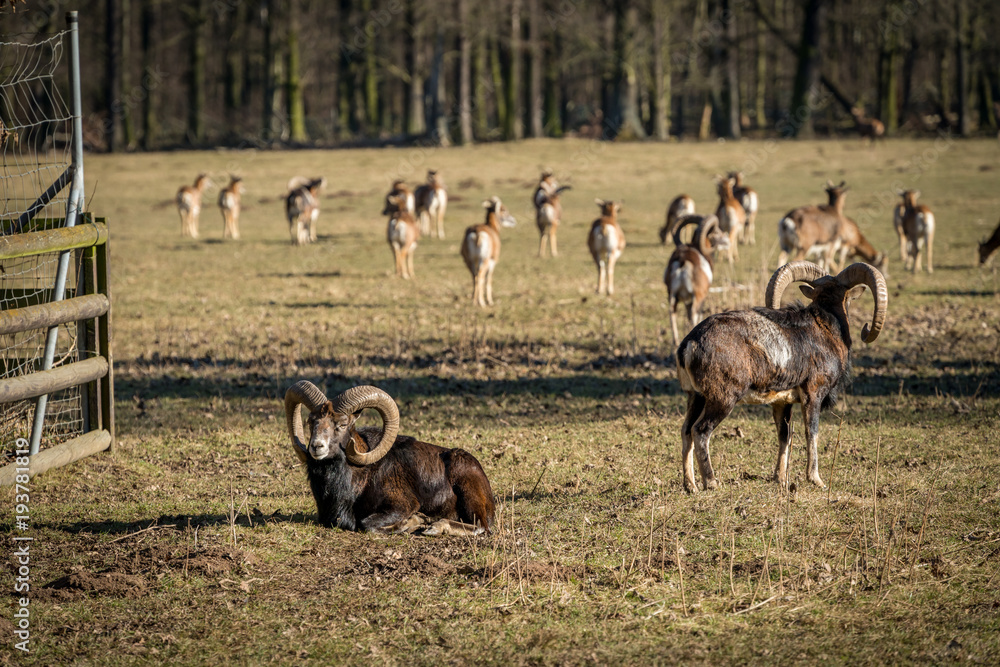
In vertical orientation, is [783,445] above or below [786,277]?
below

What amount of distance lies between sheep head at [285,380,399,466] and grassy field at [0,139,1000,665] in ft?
2.03

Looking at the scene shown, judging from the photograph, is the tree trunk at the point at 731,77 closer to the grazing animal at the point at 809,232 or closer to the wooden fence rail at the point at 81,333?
the grazing animal at the point at 809,232

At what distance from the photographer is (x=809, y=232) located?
62.2 feet

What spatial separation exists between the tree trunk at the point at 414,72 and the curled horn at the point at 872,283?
4060 cm

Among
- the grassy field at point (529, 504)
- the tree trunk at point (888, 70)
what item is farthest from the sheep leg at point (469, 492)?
the tree trunk at point (888, 70)

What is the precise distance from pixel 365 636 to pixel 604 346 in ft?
27.4

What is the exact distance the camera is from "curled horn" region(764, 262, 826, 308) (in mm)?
7922

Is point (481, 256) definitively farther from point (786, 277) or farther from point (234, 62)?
point (234, 62)

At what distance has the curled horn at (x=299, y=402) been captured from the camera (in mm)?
6203

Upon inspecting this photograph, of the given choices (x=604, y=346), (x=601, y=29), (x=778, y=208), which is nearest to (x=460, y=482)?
(x=604, y=346)

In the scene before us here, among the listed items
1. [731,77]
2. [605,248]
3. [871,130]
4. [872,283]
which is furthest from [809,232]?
[731,77]

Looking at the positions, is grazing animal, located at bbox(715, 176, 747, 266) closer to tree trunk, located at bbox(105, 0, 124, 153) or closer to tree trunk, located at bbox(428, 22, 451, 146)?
tree trunk, located at bbox(428, 22, 451, 146)

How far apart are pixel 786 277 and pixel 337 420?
4023mm

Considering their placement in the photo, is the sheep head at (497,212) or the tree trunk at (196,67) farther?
the tree trunk at (196,67)
